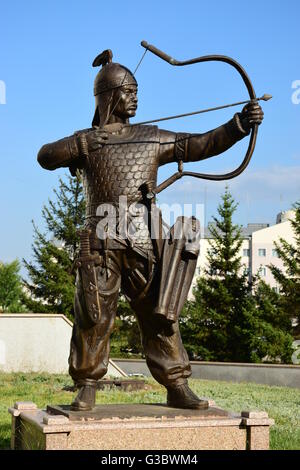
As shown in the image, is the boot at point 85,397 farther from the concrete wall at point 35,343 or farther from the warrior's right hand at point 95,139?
the concrete wall at point 35,343

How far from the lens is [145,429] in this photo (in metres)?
4.96

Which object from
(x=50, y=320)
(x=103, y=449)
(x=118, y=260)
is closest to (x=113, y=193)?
(x=118, y=260)

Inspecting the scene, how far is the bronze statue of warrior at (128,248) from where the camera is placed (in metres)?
5.32

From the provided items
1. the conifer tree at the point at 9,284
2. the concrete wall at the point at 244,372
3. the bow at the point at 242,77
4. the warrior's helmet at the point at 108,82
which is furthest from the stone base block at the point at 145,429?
the conifer tree at the point at 9,284

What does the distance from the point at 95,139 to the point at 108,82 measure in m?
0.54

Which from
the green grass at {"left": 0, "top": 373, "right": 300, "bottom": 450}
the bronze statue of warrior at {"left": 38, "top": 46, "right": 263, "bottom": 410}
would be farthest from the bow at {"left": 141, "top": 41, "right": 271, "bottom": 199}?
the green grass at {"left": 0, "top": 373, "right": 300, "bottom": 450}

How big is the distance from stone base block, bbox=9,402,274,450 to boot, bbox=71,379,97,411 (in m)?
0.07

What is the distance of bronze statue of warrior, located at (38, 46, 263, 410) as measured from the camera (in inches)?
209

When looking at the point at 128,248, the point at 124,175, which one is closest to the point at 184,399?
the point at 128,248

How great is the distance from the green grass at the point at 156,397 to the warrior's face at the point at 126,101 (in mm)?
3820

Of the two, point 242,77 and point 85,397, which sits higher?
point 242,77

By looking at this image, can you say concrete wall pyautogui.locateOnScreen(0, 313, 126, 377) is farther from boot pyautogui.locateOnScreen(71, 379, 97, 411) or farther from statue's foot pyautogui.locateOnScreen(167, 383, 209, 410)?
boot pyautogui.locateOnScreen(71, 379, 97, 411)

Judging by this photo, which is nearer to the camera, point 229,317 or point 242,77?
point 242,77

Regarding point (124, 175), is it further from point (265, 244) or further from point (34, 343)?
point (265, 244)
